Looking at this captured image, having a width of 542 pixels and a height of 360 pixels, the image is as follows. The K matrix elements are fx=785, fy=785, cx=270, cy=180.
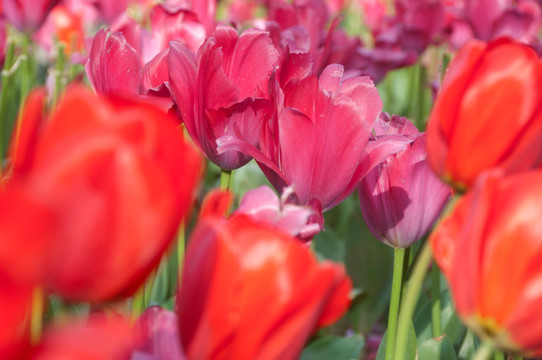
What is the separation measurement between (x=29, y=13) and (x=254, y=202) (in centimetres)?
116

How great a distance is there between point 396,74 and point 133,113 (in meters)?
2.54

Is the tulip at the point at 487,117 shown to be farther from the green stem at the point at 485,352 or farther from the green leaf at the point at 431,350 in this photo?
the green leaf at the point at 431,350

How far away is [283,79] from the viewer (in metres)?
0.71

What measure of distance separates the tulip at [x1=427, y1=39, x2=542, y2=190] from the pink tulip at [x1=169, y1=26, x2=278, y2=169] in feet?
0.79

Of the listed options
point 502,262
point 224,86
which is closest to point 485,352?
point 502,262

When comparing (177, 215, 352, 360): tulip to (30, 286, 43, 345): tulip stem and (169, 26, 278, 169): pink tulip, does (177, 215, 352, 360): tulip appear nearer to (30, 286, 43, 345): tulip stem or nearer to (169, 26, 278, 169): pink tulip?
(30, 286, 43, 345): tulip stem

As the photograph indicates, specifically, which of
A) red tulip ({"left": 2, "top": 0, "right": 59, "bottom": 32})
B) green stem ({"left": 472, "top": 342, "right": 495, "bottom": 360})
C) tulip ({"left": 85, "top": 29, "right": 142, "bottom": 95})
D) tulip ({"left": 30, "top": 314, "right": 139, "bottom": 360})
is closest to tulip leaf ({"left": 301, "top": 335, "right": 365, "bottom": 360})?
tulip ({"left": 85, "top": 29, "right": 142, "bottom": 95})

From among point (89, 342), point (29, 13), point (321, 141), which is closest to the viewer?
point (89, 342)

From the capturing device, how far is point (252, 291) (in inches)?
14.4

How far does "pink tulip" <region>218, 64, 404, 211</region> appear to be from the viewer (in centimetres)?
63

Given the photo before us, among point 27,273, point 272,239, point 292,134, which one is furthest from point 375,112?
point 27,273

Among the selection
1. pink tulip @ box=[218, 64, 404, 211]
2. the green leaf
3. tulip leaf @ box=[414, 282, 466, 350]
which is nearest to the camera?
pink tulip @ box=[218, 64, 404, 211]

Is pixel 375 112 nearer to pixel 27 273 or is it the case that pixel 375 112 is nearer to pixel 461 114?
pixel 461 114

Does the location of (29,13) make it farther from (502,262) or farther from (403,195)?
(502,262)
